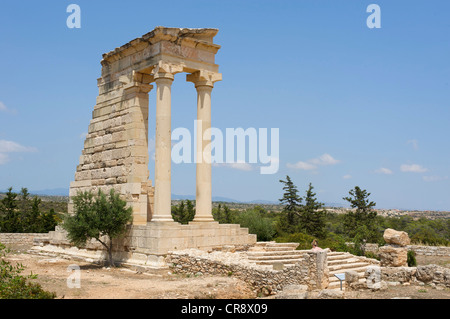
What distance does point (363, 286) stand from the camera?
13148 millimetres

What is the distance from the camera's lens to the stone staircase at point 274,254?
16312 millimetres

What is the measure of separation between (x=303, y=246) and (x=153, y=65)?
10.7 metres

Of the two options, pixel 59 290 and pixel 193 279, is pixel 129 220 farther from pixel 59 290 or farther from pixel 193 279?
pixel 59 290

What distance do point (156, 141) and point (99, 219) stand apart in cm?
371

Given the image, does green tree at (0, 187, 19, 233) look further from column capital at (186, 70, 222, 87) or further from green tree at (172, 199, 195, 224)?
column capital at (186, 70, 222, 87)

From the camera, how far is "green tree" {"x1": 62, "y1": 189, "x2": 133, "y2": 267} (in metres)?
17.2

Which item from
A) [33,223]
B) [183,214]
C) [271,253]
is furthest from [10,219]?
[271,253]

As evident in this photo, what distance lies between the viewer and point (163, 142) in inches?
693

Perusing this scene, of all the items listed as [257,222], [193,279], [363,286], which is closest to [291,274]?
[363,286]

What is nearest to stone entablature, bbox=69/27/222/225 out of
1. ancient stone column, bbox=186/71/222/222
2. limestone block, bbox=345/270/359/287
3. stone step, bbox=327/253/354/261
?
ancient stone column, bbox=186/71/222/222

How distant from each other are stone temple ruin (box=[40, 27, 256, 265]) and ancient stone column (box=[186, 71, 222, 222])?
4 cm

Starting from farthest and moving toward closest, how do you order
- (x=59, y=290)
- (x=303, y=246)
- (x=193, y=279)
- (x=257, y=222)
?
1. (x=257, y=222)
2. (x=303, y=246)
3. (x=193, y=279)
4. (x=59, y=290)

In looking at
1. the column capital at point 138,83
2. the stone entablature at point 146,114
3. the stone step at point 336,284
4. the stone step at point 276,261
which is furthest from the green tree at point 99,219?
the stone step at point 336,284
